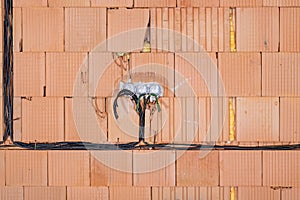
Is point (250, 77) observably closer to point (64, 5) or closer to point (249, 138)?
point (249, 138)

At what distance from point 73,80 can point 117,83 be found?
0.76ft

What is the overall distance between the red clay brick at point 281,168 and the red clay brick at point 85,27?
1.05 metres

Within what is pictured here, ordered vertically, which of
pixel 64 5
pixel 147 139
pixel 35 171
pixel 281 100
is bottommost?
pixel 35 171

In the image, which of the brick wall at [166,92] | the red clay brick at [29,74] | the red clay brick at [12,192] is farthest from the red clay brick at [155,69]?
the red clay brick at [12,192]

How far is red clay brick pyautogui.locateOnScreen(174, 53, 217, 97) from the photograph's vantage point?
207cm

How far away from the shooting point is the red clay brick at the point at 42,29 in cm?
209

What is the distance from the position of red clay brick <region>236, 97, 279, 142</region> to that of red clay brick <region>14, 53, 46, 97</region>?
105cm

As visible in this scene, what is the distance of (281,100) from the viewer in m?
2.07

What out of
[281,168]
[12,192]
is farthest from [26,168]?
[281,168]

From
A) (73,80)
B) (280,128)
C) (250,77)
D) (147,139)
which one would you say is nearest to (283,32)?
(250,77)

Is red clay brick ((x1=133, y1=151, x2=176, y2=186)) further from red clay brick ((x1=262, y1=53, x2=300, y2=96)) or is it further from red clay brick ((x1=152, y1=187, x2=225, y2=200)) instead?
red clay brick ((x1=262, y1=53, x2=300, y2=96))

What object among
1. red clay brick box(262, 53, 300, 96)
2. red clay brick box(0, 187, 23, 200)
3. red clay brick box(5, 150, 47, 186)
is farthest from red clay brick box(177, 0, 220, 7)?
red clay brick box(0, 187, 23, 200)

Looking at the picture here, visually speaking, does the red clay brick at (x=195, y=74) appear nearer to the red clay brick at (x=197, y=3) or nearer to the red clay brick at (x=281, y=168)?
the red clay brick at (x=197, y=3)

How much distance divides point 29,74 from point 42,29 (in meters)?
0.25
